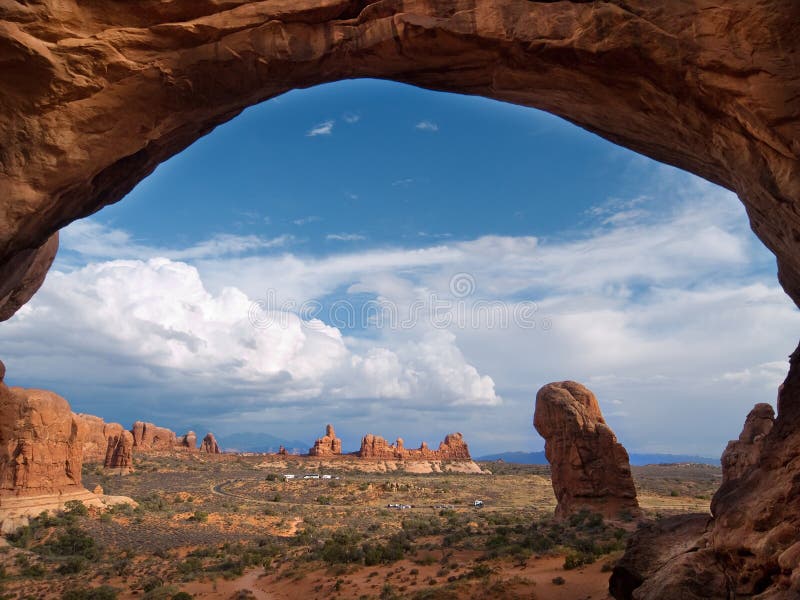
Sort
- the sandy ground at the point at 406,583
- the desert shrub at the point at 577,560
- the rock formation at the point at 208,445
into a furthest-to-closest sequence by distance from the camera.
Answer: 1. the rock formation at the point at 208,445
2. the desert shrub at the point at 577,560
3. the sandy ground at the point at 406,583

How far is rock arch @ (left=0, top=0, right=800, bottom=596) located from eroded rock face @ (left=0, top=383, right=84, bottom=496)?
26.2 m

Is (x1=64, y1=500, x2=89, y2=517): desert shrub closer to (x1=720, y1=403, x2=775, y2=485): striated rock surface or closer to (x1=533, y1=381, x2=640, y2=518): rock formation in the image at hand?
(x1=533, y1=381, x2=640, y2=518): rock formation

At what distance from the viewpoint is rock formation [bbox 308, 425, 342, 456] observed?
84.9m

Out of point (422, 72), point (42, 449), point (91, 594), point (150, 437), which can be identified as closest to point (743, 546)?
point (422, 72)

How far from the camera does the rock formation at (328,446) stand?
84.9 metres

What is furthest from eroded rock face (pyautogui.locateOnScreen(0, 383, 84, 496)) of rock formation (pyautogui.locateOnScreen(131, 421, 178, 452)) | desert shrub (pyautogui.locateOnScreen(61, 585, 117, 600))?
rock formation (pyautogui.locateOnScreen(131, 421, 178, 452))

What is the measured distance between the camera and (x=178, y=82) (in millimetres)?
8547

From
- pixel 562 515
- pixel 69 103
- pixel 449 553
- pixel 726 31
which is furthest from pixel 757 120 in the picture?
pixel 562 515

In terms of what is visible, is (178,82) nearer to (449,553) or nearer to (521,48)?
(521,48)

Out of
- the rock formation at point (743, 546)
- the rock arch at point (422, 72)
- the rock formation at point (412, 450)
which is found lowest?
the rock formation at point (412, 450)

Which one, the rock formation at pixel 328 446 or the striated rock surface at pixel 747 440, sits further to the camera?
the rock formation at pixel 328 446

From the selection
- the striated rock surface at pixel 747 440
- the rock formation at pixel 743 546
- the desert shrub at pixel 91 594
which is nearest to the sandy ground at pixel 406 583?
the desert shrub at pixel 91 594

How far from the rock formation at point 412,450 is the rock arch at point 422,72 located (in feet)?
258

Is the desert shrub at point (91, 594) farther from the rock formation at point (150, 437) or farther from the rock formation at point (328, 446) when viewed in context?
the rock formation at point (328, 446)
